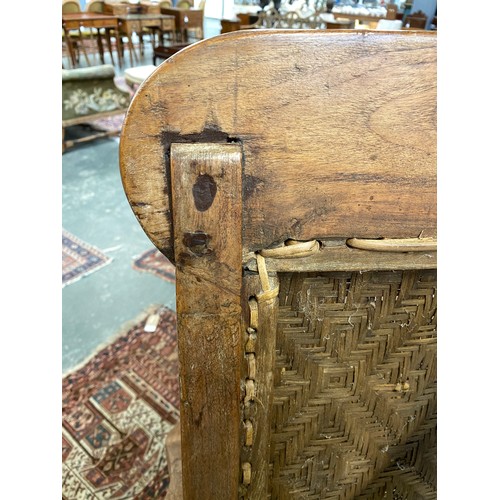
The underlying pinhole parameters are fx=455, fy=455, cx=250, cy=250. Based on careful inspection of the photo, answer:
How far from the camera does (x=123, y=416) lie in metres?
1.36

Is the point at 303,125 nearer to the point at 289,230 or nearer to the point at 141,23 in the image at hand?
the point at 289,230

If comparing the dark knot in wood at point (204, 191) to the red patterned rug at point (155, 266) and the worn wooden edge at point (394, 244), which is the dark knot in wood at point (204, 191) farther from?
the red patterned rug at point (155, 266)

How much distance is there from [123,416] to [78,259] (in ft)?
3.11

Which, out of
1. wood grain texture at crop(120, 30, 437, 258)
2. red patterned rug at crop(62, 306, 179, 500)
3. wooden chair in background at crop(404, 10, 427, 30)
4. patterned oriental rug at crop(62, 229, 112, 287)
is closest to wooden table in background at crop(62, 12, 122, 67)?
wooden chair in background at crop(404, 10, 427, 30)

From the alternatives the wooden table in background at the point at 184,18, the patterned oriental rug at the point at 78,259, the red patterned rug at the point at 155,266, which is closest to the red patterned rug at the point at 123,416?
the red patterned rug at the point at 155,266

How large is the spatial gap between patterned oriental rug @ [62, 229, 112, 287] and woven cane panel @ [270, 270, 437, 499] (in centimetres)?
157

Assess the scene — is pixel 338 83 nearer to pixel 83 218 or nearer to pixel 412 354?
pixel 412 354

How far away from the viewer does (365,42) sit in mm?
387

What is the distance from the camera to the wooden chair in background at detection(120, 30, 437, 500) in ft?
1.29

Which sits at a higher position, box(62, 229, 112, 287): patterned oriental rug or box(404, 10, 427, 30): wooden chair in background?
box(404, 10, 427, 30): wooden chair in background

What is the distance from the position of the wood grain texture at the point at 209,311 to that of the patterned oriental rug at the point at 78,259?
5.14 ft

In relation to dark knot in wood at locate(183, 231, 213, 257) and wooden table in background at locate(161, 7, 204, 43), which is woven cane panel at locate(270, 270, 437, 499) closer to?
dark knot in wood at locate(183, 231, 213, 257)

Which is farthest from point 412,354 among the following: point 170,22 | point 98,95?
point 170,22

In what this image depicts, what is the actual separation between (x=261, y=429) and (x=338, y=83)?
15.9 inches
